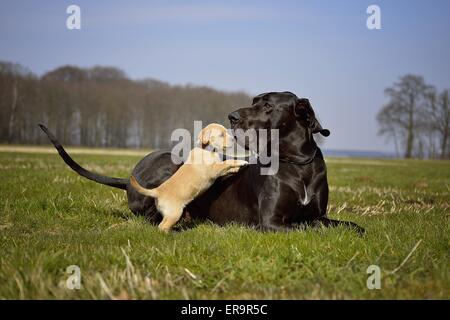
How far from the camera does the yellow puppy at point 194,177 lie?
5.50 meters

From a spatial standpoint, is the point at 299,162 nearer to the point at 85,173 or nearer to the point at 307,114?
the point at 307,114

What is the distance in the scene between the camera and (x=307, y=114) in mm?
5473

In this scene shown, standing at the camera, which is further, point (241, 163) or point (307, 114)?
point (241, 163)

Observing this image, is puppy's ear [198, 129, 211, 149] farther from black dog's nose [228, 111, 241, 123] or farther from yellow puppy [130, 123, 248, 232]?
black dog's nose [228, 111, 241, 123]

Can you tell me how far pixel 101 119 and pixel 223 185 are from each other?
76.9m

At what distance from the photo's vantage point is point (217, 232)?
5.03 m

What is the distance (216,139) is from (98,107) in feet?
253

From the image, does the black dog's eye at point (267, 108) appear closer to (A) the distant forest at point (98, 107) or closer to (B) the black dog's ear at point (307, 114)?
(B) the black dog's ear at point (307, 114)

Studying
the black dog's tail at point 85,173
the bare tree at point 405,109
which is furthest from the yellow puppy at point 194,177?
the bare tree at point 405,109

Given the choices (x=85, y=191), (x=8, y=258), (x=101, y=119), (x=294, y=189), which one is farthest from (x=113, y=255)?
(x=101, y=119)

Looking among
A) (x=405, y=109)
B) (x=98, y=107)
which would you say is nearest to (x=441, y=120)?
(x=405, y=109)

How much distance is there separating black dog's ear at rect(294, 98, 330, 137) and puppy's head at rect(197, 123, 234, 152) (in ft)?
3.50

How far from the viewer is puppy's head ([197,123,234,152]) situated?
6.09m

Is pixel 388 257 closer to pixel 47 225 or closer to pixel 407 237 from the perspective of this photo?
pixel 407 237
